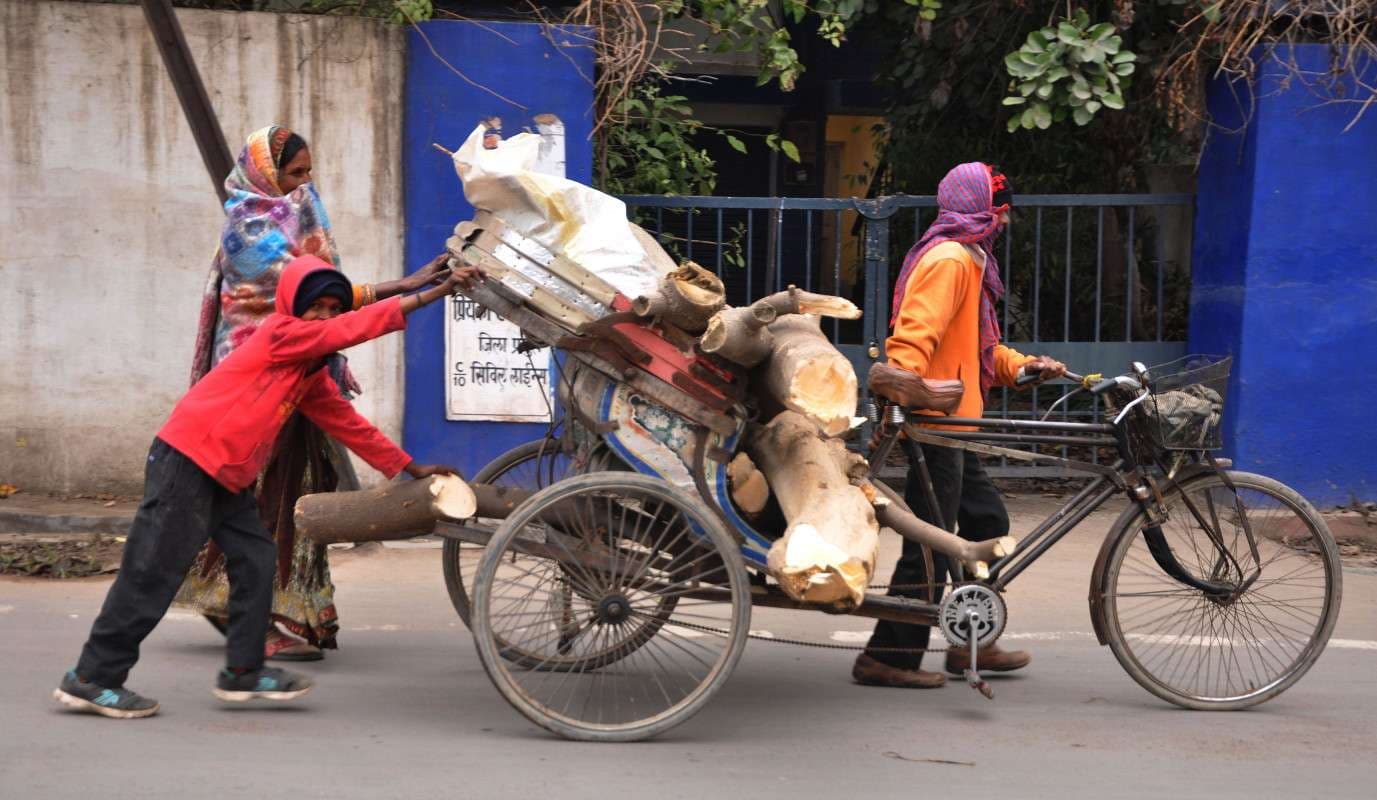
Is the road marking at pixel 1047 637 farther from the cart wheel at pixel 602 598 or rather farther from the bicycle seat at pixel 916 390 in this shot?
the bicycle seat at pixel 916 390

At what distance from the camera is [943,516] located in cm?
482

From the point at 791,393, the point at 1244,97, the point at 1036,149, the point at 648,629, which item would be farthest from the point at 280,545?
the point at 1036,149

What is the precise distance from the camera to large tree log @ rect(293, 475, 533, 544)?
4.30 meters

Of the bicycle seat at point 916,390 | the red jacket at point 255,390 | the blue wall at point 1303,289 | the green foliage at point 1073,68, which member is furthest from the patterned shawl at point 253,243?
the blue wall at point 1303,289

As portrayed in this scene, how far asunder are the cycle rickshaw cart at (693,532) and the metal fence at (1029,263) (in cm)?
176

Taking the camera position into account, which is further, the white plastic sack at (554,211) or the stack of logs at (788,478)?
the white plastic sack at (554,211)

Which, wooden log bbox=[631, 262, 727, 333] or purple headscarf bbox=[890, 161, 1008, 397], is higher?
purple headscarf bbox=[890, 161, 1008, 397]

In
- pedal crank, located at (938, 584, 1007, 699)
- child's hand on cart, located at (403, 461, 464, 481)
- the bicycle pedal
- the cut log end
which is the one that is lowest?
the bicycle pedal

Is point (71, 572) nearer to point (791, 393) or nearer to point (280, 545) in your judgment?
point (280, 545)

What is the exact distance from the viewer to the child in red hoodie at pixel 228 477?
4.21 m

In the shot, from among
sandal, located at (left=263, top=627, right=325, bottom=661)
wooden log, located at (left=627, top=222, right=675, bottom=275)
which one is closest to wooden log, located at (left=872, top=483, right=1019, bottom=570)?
wooden log, located at (left=627, top=222, right=675, bottom=275)

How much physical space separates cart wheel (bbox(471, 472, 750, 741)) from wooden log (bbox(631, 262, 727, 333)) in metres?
0.47

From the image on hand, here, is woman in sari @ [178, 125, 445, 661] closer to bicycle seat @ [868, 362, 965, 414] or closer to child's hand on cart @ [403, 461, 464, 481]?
child's hand on cart @ [403, 461, 464, 481]

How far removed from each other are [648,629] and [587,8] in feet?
12.5
